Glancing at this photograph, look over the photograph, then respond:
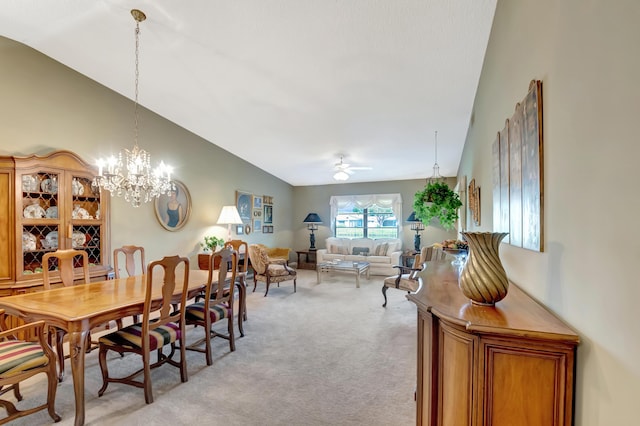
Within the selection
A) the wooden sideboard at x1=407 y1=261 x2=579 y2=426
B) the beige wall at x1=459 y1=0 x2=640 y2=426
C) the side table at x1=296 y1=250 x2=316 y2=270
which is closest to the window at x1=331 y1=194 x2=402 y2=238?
the side table at x1=296 y1=250 x2=316 y2=270

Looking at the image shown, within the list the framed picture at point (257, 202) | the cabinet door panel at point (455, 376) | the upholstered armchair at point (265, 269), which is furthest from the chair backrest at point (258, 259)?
the cabinet door panel at point (455, 376)

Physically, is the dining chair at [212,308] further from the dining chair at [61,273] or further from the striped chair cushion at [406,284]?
the striped chair cushion at [406,284]

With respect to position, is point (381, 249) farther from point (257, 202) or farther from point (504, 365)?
point (504, 365)

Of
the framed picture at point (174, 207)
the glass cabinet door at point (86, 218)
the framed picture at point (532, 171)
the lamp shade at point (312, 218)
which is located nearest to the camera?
the framed picture at point (532, 171)

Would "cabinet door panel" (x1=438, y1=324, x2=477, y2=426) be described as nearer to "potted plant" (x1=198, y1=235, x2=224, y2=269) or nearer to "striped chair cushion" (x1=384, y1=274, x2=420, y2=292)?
"striped chair cushion" (x1=384, y1=274, x2=420, y2=292)

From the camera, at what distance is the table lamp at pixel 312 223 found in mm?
8219

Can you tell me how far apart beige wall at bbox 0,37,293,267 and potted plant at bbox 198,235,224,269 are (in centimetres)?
11

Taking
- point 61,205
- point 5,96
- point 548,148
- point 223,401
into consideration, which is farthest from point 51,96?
point 548,148

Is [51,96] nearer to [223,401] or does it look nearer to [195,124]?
[195,124]

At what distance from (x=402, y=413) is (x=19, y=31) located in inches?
203

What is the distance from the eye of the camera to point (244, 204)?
6.74 metres

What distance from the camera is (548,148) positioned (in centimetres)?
121

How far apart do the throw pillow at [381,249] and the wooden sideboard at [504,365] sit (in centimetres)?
637

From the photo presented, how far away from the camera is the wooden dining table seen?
1.97 meters
